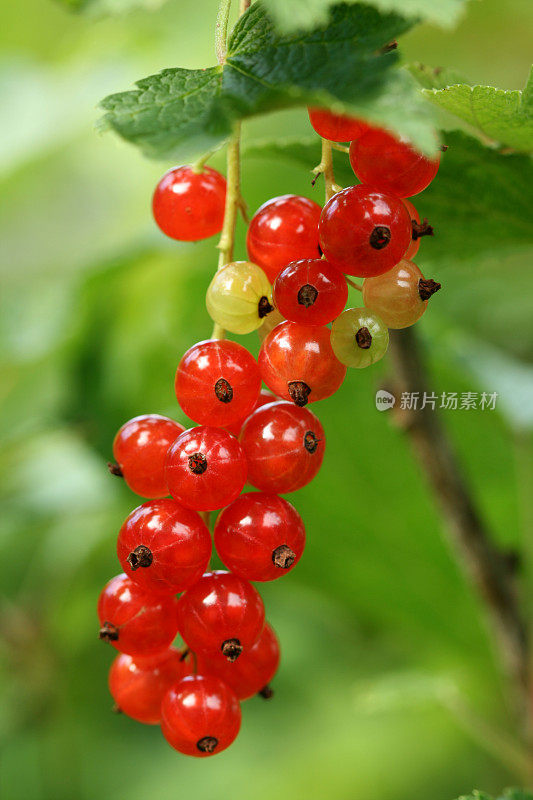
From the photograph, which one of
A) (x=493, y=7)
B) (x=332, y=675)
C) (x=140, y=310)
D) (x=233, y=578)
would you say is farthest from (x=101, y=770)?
(x=493, y=7)

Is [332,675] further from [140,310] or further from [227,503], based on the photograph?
[227,503]

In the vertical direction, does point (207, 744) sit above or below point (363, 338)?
Answer: below

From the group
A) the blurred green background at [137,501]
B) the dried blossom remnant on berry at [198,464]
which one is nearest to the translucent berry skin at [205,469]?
the dried blossom remnant on berry at [198,464]

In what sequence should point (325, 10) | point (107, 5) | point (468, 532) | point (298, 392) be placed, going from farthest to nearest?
point (468, 532)
point (107, 5)
point (298, 392)
point (325, 10)

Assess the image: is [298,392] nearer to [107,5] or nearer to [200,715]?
[200,715]

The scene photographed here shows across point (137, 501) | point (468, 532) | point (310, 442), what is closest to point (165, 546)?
point (310, 442)

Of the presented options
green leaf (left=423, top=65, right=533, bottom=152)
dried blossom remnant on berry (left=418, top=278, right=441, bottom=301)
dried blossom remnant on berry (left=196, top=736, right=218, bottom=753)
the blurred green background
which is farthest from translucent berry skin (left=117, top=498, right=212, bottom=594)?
the blurred green background

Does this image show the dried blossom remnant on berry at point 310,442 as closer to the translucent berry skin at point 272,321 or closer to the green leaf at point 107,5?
the translucent berry skin at point 272,321
